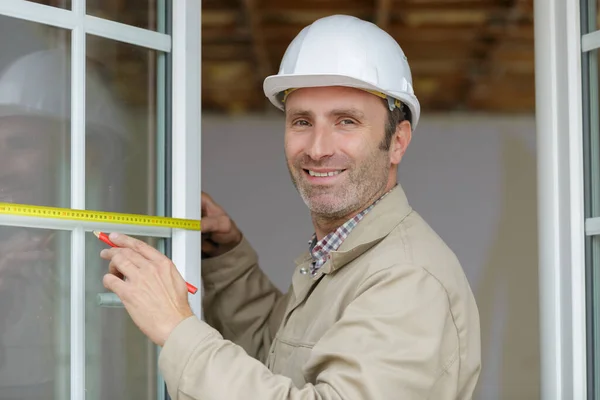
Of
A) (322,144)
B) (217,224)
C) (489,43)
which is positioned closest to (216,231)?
(217,224)

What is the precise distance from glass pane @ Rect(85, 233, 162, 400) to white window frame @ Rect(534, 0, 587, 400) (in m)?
1.02

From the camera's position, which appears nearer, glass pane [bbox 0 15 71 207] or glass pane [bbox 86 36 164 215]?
glass pane [bbox 0 15 71 207]

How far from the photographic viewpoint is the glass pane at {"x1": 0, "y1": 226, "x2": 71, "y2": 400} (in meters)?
1.72

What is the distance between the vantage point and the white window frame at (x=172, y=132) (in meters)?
1.82

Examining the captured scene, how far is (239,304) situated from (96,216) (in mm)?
678

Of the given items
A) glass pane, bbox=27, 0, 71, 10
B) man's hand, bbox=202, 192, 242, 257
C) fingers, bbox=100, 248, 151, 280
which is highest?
glass pane, bbox=27, 0, 71, 10

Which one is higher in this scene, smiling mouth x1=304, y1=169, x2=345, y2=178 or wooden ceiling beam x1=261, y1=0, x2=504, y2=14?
wooden ceiling beam x1=261, y1=0, x2=504, y2=14

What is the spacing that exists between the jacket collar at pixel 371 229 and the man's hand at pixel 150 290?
349 mm

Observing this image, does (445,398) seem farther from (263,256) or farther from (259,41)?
(263,256)

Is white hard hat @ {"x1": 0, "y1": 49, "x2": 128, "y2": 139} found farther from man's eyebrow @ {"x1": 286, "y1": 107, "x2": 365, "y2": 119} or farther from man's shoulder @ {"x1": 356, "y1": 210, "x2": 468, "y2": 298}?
man's shoulder @ {"x1": 356, "y1": 210, "x2": 468, "y2": 298}

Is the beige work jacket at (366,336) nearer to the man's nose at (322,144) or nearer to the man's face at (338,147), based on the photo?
the man's face at (338,147)

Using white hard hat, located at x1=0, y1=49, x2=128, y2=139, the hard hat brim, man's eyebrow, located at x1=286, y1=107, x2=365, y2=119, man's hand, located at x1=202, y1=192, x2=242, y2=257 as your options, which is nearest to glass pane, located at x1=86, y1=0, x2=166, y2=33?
white hard hat, located at x1=0, y1=49, x2=128, y2=139

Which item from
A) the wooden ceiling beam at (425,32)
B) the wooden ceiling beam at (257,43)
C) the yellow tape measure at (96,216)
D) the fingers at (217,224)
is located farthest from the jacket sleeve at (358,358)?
the wooden ceiling beam at (425,32)

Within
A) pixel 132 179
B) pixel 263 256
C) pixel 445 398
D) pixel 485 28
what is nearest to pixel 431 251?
pixel 445 398
